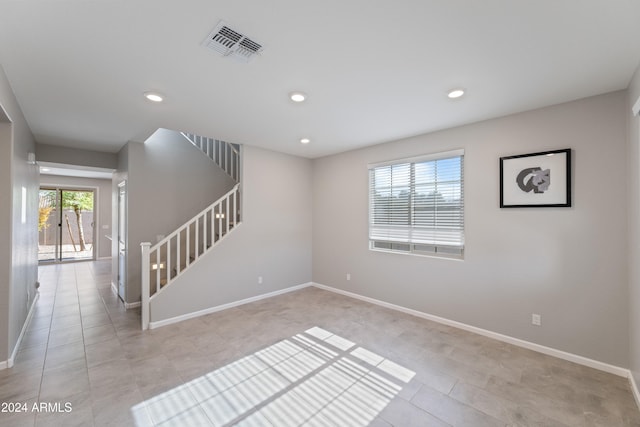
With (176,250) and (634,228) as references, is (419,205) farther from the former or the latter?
(176,250)

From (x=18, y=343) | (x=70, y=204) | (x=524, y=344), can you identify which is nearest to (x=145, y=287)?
(x=18, y=343)

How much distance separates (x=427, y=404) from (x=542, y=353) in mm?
1735

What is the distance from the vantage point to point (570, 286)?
2.79m

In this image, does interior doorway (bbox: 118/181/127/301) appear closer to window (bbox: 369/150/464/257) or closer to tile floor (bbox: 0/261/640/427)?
tile floor (bbox: 0/261/640/427)

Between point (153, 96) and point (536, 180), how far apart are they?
4136 mm

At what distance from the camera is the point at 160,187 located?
467 centimetres

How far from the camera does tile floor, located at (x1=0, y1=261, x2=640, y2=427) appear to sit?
201 cm

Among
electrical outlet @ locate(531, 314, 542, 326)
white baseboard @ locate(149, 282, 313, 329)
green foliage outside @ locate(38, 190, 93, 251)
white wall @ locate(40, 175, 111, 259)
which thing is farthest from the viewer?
white wall @ locate(40, 175, 111, 259)

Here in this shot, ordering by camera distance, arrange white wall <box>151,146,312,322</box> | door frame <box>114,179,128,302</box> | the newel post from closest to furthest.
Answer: the newel post < white wall <box>151,146,312,322</box> < door frame <box>114,179,128,302</box>

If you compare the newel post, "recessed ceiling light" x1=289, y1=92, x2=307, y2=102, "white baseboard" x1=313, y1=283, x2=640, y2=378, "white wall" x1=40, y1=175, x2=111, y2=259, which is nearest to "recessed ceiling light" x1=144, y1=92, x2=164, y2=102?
"recessed ceiling light" x1=289, y1=92, x2=307, y2=102

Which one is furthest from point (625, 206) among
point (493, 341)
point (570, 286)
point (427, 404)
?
point (427, 404)

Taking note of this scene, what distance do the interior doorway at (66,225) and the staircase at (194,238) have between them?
242 inches

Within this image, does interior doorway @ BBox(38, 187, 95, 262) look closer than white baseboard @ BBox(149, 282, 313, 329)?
No

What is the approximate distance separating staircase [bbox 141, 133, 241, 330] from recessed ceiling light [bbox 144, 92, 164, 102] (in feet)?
5.74
